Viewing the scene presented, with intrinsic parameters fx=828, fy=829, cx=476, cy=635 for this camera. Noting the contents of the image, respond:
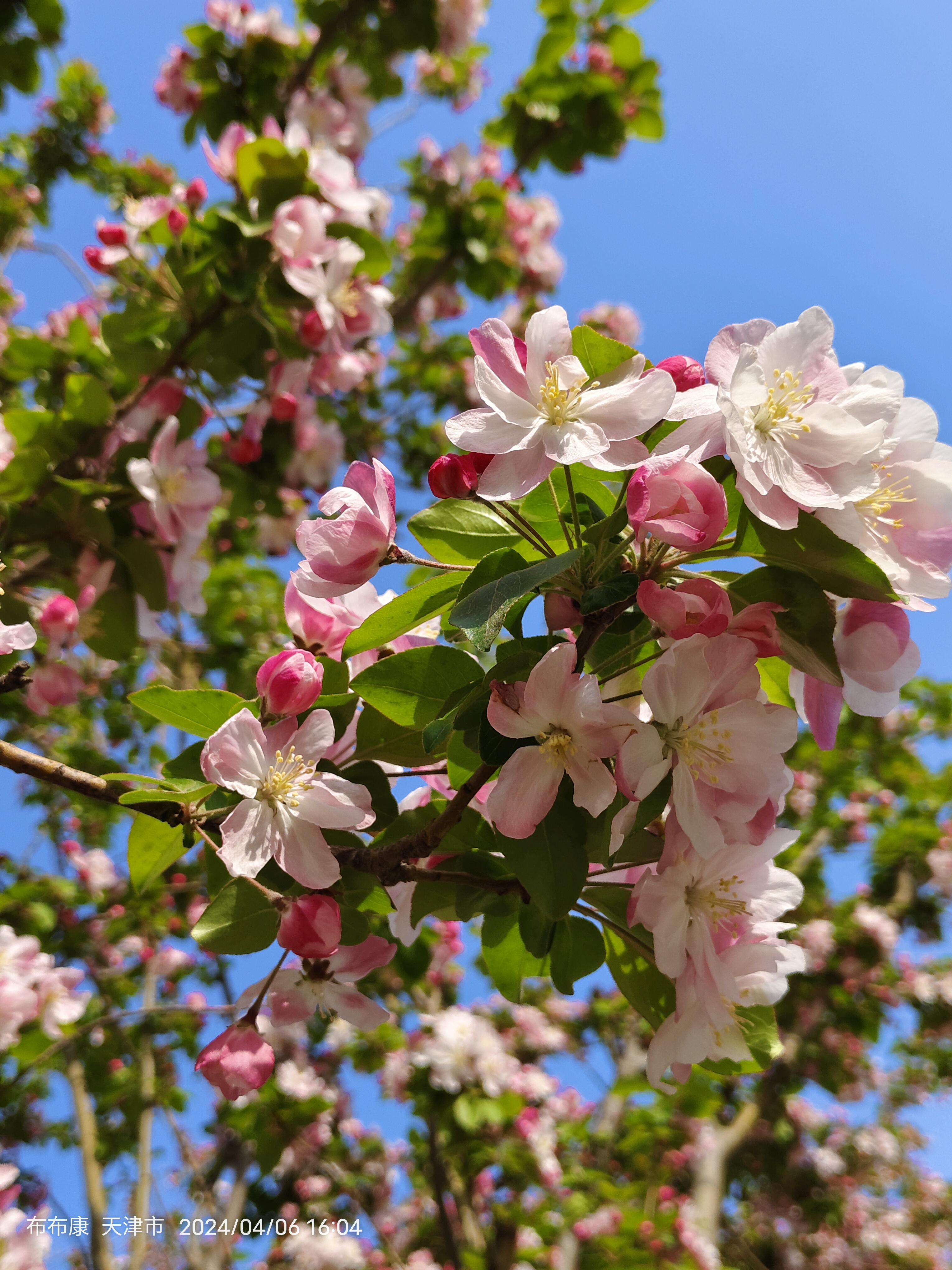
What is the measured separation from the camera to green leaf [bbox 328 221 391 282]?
1890mm

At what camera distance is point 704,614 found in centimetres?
64

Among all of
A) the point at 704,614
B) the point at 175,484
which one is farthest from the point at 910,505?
the point at 175,484

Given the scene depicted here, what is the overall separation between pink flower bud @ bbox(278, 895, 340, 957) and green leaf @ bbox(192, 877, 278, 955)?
0.04m

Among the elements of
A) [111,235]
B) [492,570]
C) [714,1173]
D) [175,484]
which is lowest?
[714,1173]

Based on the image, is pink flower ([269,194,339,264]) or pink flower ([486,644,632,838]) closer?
pink flower ([486,644,632,838])

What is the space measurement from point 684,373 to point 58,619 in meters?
1.21

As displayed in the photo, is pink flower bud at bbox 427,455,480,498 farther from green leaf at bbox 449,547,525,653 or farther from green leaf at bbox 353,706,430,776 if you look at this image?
green leaf at bbox 353,706,430,776

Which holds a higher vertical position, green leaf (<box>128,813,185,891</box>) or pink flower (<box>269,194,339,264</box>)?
pink flower (<box>269,194,339,264</box>)

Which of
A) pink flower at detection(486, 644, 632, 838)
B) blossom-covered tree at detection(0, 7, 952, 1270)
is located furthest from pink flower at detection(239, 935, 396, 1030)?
pink flower at detection(486, 644, 632, 838)

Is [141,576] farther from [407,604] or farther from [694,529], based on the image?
[694,529]

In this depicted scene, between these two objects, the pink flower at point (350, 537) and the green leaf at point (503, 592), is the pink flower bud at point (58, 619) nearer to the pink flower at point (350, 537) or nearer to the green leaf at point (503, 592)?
the pink flower at point (350, 537)

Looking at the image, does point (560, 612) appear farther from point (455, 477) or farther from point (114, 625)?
point (114, 625)

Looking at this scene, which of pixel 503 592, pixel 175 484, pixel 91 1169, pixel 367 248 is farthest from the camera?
pixel 91 1169

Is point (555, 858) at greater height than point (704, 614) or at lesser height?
lesser
